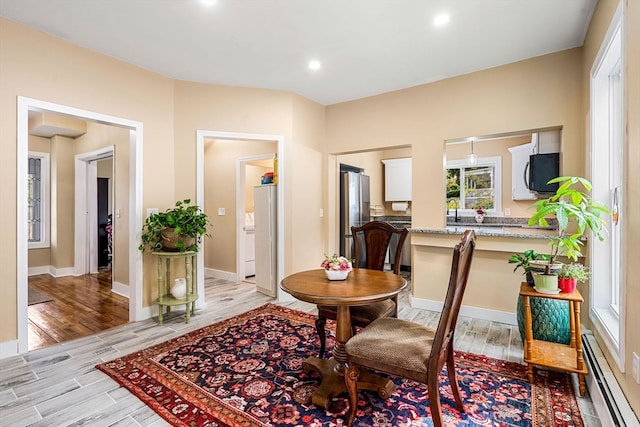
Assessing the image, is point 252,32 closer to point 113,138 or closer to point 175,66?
point 175,66

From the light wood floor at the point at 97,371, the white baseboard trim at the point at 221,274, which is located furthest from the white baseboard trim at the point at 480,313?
the white baseboard trim at the point at 221,274

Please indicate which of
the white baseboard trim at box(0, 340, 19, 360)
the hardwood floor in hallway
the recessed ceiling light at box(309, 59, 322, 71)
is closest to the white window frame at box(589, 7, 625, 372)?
the recessed ceiling light at box(309, 59, 322, 71)

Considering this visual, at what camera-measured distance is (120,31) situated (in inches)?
104

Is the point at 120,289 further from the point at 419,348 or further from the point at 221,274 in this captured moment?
the point at 419,348

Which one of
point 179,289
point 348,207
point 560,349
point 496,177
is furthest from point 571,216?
point 496,177

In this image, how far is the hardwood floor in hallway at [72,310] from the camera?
298 centimetres

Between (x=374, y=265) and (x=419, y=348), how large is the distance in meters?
1.20

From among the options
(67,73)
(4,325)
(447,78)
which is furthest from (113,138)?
(447,78)

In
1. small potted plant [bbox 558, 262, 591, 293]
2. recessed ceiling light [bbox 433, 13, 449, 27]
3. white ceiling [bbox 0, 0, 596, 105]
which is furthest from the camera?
recessed ceiling light [bbox 433, 13, 449, 27]

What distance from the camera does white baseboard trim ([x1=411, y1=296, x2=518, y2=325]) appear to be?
3215 mm

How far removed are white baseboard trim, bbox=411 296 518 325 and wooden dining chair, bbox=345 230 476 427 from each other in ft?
5.87

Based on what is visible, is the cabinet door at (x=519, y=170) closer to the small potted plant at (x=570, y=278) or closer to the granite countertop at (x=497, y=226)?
the granite countertop at (x=497, y=226)

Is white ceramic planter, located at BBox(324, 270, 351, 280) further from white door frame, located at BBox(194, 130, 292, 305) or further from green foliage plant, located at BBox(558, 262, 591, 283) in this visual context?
white door frame, located at BBox(194, 130, 292, 305)

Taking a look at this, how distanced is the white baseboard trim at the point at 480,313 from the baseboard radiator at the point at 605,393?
1.02m
